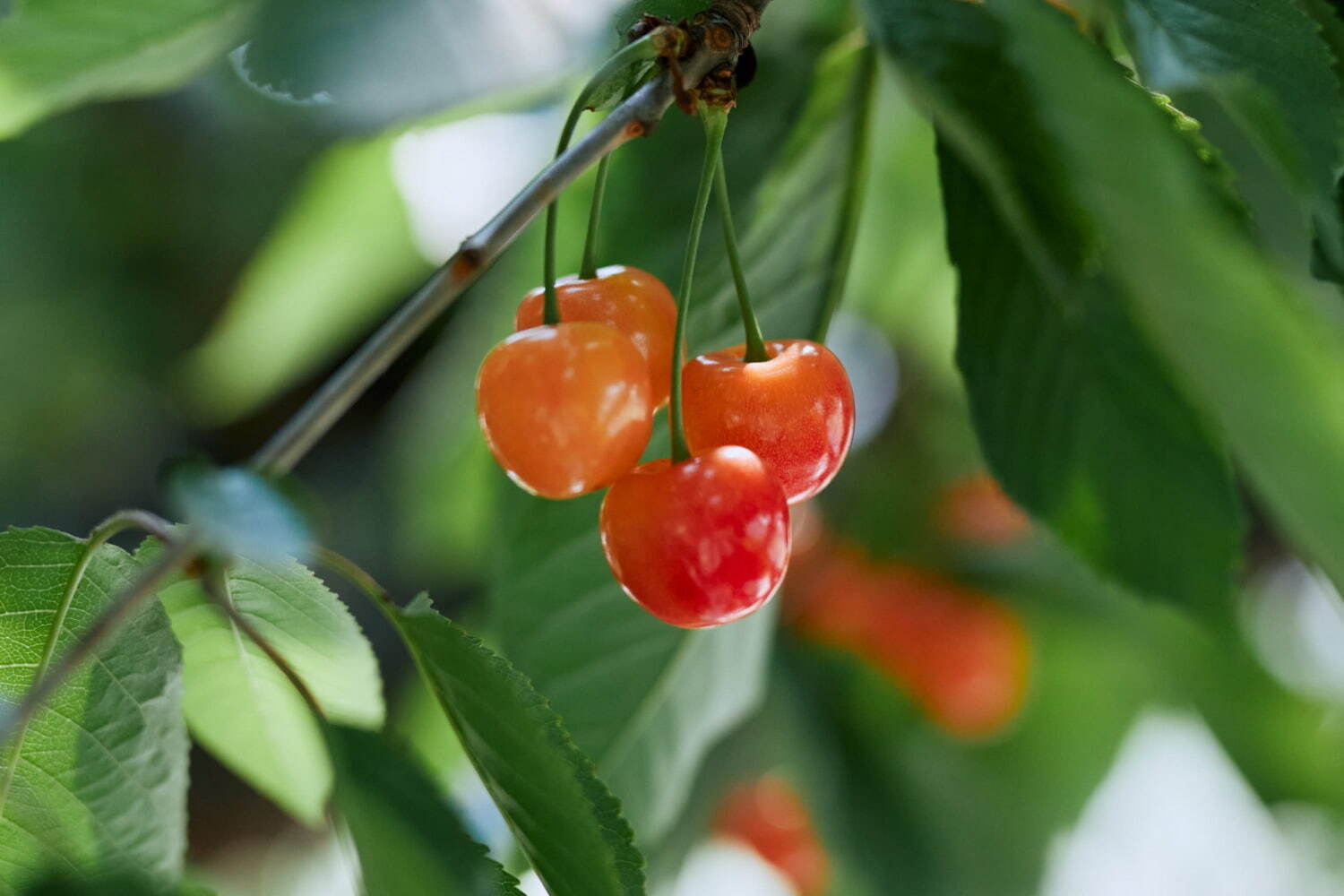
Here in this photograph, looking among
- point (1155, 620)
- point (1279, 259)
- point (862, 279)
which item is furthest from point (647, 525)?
point (1155, 620)

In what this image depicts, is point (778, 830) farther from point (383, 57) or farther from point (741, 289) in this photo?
point (383, 57)

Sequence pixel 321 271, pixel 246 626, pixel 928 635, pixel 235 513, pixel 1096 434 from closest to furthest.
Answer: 1. pixel 235 513
2. pixel 246 626
3. pixel 1096 434
4. pixel 321 271
5. pixel 928 635

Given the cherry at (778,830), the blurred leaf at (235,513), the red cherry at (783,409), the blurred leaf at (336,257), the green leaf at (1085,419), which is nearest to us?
the blurred leaf at (235,513)

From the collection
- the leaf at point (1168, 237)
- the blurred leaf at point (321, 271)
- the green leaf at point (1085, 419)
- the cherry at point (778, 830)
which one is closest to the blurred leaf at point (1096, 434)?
the green leaf at point (1085, 419)

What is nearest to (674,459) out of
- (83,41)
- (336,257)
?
(83,41)

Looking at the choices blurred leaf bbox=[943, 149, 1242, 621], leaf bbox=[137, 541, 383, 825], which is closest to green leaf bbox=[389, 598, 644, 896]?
leaf bbox=[137, 541, 383, 825]

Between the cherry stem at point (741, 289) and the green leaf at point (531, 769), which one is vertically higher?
the cherry stem at point (741, 289)

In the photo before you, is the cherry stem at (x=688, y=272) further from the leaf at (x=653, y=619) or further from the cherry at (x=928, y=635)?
the cherry at (x=928, y=635)
